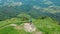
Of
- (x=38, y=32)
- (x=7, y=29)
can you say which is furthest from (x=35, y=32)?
(x=7, y=29)

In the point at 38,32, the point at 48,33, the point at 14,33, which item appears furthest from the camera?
the point at 48,33

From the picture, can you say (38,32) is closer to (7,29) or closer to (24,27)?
(24,27)

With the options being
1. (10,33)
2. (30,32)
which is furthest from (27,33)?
(10,33)

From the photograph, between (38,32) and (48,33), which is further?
(48,33)

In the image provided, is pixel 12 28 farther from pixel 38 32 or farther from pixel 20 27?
pixel 38 32

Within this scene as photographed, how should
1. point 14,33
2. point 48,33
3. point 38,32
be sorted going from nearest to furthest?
point 14,33
point 38,32
point 48,33

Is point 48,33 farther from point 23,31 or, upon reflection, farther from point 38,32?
point 23,31

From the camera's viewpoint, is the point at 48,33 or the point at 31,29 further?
the point at 48,33

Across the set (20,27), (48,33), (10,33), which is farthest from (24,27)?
(48,33)
